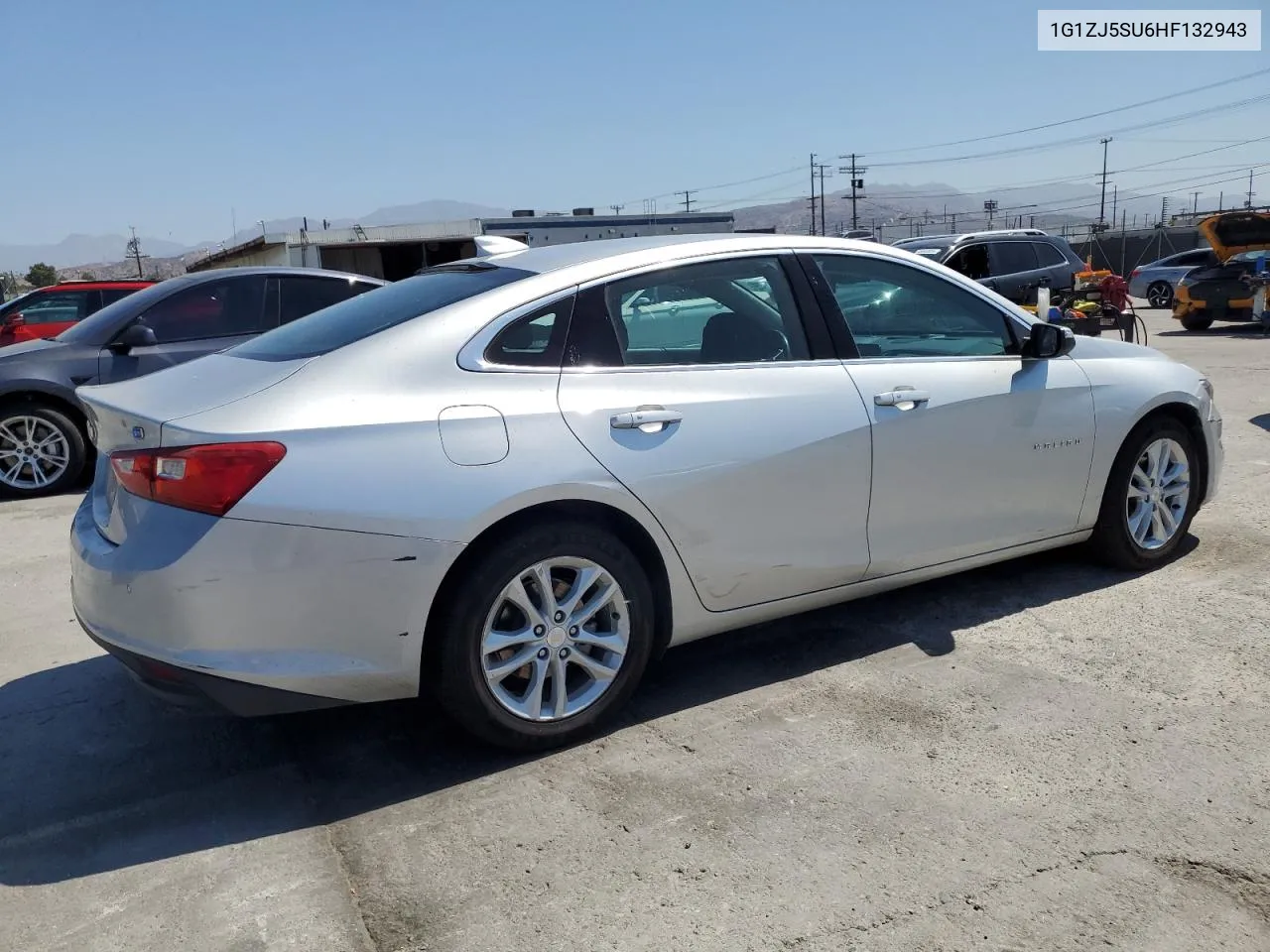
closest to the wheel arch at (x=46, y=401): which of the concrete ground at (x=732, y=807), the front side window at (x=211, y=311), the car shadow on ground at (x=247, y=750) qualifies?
the front side window at (x=211, y=311)

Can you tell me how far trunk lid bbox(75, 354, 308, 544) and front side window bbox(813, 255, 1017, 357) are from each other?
205 cm

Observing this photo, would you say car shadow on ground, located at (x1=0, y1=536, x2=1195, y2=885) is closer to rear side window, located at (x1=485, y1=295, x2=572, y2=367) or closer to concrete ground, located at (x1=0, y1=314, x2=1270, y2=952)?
concrete ground, located at (x1=0, y1=314, x2=1270, y2=952)

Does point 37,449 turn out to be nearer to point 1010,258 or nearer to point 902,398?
point 902,398

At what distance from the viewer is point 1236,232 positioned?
21297 millimetres

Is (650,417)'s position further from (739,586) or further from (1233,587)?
(1233,587)

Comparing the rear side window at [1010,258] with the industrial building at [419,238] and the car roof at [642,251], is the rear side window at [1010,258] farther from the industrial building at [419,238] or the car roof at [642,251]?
the industrial building at [419,238]

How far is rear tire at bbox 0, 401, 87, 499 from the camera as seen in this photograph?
7699mm

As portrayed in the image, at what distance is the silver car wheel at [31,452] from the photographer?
7.73 meters

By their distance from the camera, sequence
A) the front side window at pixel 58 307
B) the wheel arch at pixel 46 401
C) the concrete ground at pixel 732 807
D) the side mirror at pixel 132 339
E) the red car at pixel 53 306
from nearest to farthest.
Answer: the concrete ground at pixel 732 807
the side mirror at pixel 132 339
the wheel arch at pixel 46 401
the red car at pixel 53 306
the front side window at pixel 58 307

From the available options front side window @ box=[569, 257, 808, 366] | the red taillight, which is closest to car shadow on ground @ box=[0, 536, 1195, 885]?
the red taillight

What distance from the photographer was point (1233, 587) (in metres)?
4.63

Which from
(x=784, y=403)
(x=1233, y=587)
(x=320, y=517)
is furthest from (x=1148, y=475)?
(x=320, y=517)

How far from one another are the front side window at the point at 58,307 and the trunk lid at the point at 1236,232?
66.4ft

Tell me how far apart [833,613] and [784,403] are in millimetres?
1230
